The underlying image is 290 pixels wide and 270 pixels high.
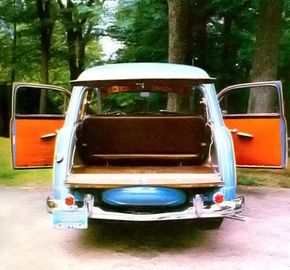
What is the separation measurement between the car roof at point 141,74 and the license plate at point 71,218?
1.39m

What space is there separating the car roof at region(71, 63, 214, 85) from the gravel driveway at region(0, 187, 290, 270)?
147 centimetres

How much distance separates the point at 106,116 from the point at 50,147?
81cm

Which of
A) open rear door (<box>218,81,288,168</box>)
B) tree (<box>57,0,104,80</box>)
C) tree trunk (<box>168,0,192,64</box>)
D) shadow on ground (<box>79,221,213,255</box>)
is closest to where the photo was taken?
shadow on ground (<box>79,221,213,255</box>)

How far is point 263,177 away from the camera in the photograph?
886 cm

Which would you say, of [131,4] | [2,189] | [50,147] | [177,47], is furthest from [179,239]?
[131,4]

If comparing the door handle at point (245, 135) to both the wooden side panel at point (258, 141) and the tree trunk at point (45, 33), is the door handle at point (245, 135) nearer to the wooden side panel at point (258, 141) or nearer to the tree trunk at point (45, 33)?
the wooden side panel at point (258, 141)

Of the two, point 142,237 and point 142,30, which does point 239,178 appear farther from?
point 142,30

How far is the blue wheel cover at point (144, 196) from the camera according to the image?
460 cm

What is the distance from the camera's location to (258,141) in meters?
6.14

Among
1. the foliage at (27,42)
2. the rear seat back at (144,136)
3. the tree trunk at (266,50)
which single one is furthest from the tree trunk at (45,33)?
the rear seat back at (144,136)

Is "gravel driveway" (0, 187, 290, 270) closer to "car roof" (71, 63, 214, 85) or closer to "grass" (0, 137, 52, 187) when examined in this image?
"car roof" (71, 63, 214, 85)

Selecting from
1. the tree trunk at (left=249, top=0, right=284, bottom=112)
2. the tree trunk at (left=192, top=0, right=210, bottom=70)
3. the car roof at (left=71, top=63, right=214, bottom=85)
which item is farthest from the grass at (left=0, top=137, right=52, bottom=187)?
the tree trunk at (left=192, top=0, right=210, bottom=70)

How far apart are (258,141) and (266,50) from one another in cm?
386

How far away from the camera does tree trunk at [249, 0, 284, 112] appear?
9.31 metres
